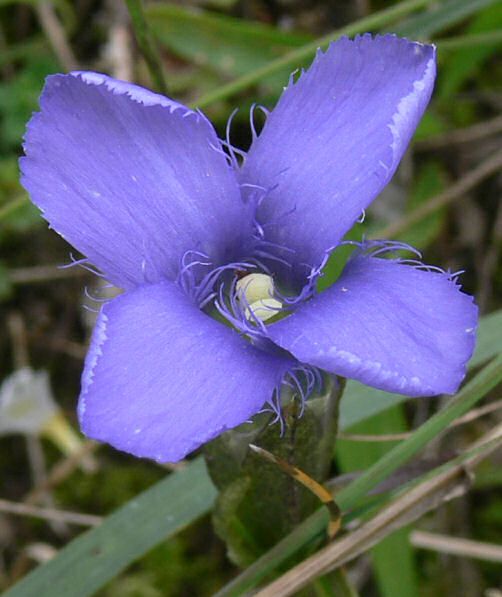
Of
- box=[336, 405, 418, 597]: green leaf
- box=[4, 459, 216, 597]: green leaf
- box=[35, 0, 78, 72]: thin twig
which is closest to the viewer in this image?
box=[4, 459, 216, 597]: green leaf

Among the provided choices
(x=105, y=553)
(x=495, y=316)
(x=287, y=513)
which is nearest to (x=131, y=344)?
(x=287, y=513)

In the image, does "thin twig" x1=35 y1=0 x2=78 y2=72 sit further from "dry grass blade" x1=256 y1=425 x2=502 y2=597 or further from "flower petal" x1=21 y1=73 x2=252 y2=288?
"dry grass blade" x1=256 y1=425 x2=502 y2=597

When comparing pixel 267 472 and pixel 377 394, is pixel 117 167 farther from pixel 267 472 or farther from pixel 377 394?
pixel 377 394

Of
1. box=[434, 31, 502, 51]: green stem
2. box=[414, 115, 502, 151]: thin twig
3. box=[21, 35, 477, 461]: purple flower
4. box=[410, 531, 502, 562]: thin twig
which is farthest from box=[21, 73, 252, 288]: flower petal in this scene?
box=[414, 115, 502, 151]: thin twig

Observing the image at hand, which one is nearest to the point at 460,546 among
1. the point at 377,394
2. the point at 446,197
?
the point at 377,394

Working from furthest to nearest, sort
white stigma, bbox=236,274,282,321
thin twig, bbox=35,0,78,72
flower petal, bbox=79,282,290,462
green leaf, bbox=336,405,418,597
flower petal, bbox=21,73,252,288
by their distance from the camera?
thin twig, bbox=35,0,78,72 < green leaf, bbox=336,405,418,597 < white stigma, bbox=236,274,282,321 < flower petal, bbox=21,73,252,288 < flower petal, bbox=79,282,290,462

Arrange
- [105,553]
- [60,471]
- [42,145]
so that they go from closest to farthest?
1. [42,145]
2. [105,553]
3. [60,471]

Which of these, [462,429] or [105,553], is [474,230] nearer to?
[462,429]
